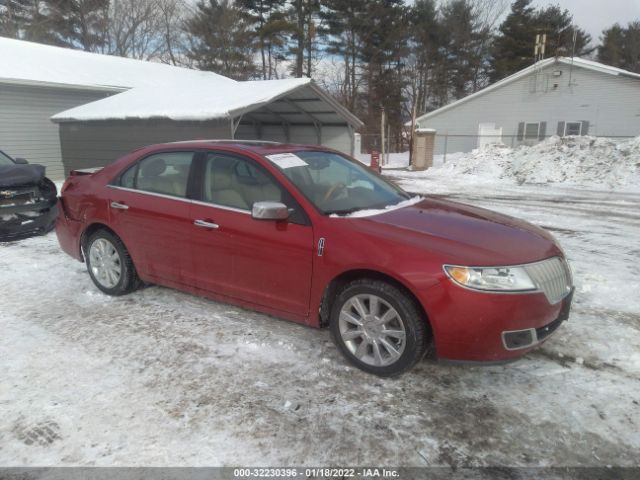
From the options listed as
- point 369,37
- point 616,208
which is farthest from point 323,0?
point 616,208

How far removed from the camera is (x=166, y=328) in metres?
4.07

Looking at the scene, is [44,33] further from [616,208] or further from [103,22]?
[616,208]

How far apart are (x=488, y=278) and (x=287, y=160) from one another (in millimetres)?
1882

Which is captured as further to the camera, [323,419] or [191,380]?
[191,380]

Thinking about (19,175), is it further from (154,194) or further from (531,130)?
(531,130)

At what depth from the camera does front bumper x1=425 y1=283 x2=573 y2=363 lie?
9.39ft

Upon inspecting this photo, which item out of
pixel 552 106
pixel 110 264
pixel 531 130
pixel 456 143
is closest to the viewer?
pixel 110 264

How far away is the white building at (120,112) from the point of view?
11695mm

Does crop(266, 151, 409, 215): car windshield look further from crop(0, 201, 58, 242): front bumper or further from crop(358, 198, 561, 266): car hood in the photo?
crop(0, 201, 58, 242): front bumper

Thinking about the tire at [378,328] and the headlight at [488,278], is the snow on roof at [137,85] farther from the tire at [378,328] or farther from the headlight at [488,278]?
the headlight at [488,278]

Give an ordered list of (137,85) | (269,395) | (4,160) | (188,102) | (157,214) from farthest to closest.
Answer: (137,85) < (188,102) < (4,160) < (157,214) < (269,395)

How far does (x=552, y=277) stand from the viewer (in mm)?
3156

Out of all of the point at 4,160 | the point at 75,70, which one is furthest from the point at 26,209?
the point at 75,70

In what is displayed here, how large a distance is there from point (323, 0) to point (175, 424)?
36.1 metres
